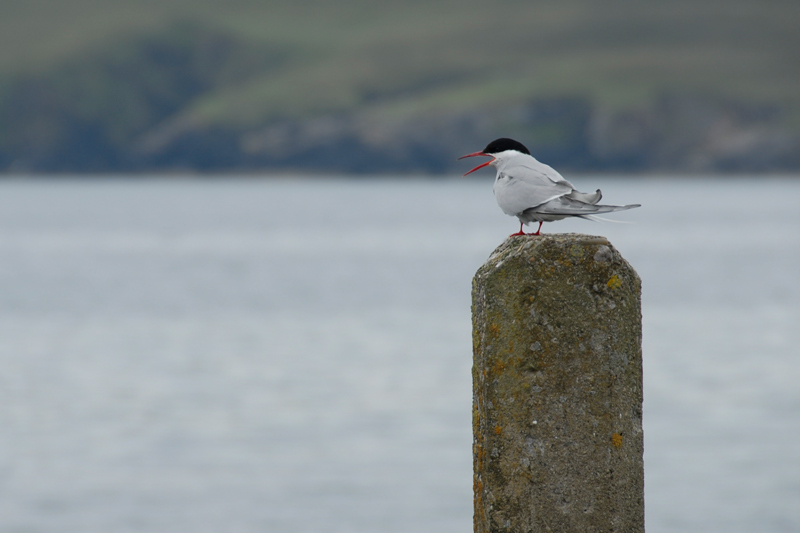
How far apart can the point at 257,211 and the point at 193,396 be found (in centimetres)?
15055

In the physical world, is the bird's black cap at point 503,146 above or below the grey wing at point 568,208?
above

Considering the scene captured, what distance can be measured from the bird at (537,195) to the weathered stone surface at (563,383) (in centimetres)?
38

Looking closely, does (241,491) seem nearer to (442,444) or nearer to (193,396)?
(442,444)

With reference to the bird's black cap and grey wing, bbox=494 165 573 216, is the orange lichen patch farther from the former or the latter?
the bird's black cap

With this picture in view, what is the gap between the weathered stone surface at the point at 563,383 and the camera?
4.75m

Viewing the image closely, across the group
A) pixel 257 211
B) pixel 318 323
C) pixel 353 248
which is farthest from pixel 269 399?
pixel 257 211

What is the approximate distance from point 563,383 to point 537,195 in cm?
110

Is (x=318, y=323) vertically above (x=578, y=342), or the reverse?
Result: (x=318, y=323)

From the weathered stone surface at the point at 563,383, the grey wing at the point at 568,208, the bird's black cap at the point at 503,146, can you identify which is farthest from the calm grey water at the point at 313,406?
the weathered stone surface at the point at 563,383

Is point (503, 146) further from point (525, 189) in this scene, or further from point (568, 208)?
point (568, 208)

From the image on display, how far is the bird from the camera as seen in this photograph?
17.2ft

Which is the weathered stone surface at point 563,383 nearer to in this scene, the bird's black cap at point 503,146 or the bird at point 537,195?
the bird at point 537,195

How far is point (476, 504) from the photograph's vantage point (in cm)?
505

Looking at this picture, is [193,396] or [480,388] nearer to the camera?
[480,388]
